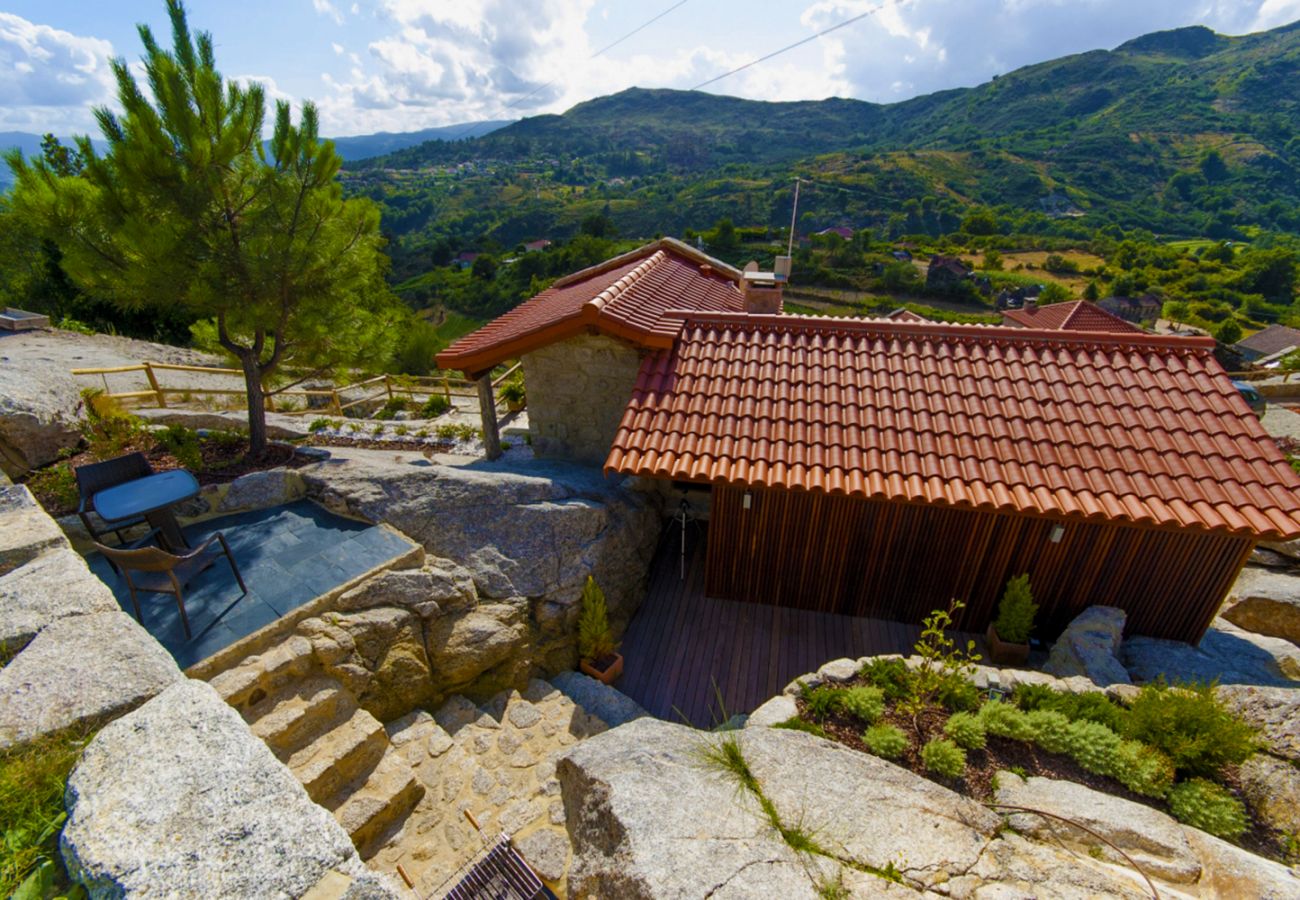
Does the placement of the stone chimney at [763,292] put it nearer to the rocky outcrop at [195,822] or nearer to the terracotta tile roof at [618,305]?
the terracotta tile roof at [618,305]

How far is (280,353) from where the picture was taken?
27.7 feet

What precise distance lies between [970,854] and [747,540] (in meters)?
4.59

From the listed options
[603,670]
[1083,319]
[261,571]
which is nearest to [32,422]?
[261,571]

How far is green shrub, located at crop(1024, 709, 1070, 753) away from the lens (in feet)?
14.0

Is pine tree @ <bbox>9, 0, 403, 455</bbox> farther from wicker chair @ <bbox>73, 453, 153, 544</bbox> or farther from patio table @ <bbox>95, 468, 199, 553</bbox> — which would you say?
Result: patio table @ <bbox>95, 468, 199, 553</bbox>

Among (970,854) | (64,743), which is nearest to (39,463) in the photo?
(64,743)

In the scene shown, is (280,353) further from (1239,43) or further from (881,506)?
(1239,43)

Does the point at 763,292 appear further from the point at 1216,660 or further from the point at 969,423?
the point at 1216,660

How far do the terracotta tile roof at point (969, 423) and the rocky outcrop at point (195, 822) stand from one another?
4656 millimetres

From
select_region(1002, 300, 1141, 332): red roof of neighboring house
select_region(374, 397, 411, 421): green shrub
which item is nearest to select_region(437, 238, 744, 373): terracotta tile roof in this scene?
select_region(374, 397, 411, 421): green shrub

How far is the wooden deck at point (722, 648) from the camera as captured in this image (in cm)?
669

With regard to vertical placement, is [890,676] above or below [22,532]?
below

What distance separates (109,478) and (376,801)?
485 cm

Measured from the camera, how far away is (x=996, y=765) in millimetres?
4176
